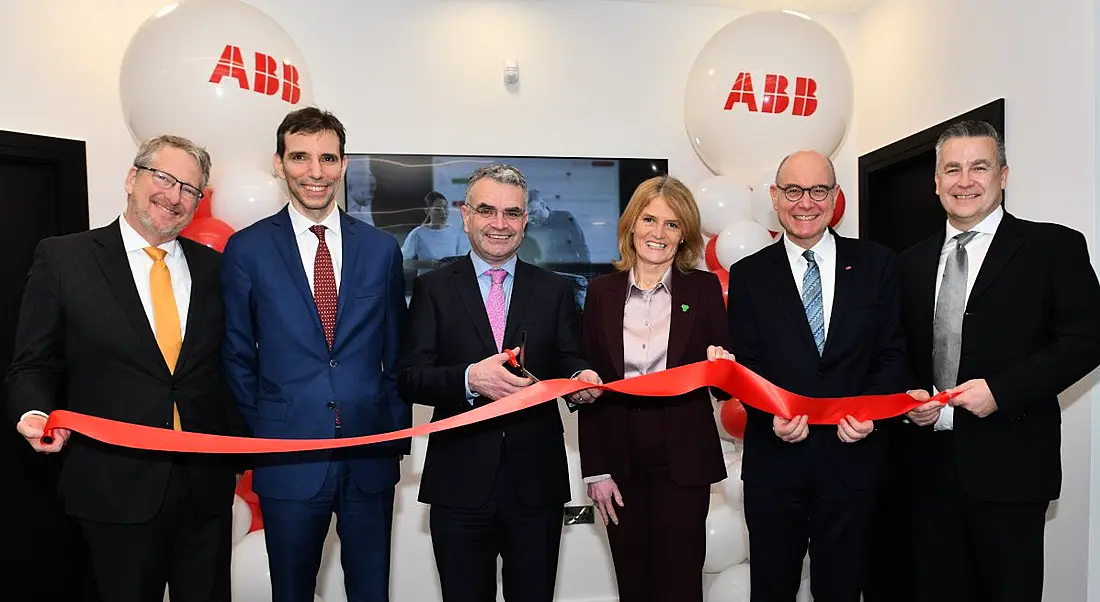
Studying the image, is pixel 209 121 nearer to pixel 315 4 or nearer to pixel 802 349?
pixel 315 4

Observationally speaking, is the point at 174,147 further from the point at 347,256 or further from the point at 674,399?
the point at 674,399

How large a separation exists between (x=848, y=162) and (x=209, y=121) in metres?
3.66

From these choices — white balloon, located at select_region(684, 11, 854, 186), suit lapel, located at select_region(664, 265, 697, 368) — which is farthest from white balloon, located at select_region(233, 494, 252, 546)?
white balloon, located at select_region(684, 11, 854, 186)

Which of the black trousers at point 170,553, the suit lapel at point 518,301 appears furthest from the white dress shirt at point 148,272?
the suit lapel at point 518,301

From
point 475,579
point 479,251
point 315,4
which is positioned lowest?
point 475,579

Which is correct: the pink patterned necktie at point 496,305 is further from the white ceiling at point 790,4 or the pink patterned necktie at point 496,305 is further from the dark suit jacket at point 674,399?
the white ceiling at point 790,4

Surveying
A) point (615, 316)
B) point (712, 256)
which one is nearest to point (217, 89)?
point (615, 316)

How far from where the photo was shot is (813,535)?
2.56 metres

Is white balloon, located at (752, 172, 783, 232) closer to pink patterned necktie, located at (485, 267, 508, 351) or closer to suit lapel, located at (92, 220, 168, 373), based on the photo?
pink patterned necktie, located at (485, 267, 508, 351)

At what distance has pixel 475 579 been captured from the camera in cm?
249

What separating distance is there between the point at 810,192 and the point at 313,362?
5.40 ft

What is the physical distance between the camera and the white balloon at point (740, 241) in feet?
12.5

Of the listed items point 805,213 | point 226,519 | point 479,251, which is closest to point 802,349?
point 805,213

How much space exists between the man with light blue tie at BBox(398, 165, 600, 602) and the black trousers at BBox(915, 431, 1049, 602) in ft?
3.79
